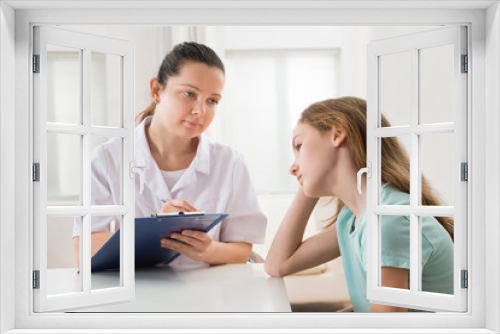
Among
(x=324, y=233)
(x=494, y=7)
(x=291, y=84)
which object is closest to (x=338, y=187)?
(x=324, y=233)

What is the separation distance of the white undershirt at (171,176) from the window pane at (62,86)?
1354mm

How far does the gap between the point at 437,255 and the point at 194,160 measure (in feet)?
6.32

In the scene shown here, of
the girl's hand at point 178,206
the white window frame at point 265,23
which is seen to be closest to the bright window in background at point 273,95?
the girl's hand at point 178,206

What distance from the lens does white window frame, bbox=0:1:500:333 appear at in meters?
2.26

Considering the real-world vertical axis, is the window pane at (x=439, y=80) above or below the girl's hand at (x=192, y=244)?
above

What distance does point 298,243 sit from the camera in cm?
387

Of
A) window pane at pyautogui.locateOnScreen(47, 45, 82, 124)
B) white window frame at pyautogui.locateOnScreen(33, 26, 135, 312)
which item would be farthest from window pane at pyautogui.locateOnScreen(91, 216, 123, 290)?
window pane at pyautogui.locateOnScreen(47, 45, 82, 124)

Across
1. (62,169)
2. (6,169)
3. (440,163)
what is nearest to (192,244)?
(6,169)

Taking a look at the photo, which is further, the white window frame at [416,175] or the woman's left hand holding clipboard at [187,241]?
the woman's left hand holding clipboard at [187,241]

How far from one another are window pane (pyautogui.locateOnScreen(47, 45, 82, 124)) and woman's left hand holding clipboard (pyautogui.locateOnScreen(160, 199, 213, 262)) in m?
1.76

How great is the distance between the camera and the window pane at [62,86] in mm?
5016

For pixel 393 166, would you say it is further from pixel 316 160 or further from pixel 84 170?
pixel 84 170

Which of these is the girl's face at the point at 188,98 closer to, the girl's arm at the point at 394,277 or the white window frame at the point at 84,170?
the white window frame at the point at 84,170

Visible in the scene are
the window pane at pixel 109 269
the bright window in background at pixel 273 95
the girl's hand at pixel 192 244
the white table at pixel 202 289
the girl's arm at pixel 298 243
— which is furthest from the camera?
the bright window in background at pixel 273 95
